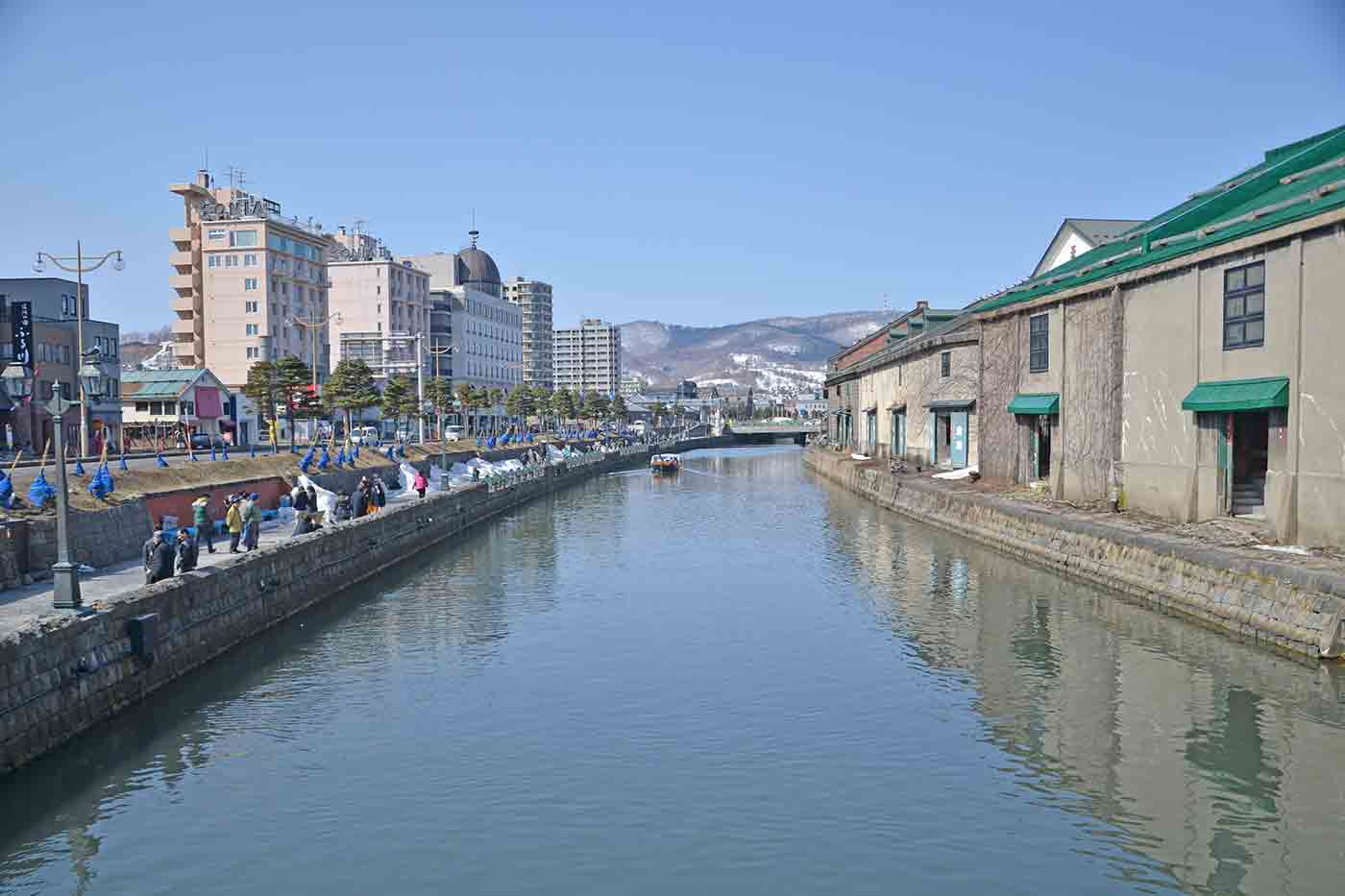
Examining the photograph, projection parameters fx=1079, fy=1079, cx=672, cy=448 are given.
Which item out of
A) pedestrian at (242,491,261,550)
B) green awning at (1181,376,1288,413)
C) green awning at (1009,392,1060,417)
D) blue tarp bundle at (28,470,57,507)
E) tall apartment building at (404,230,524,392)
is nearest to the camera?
green awning at (1181,376,1288,413)

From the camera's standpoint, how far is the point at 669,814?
15945mm

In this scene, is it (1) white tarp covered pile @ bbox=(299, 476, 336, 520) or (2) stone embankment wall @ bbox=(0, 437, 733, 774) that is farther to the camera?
(1) white tarp covered pile @ bbox=(299, 476, 336, 520)

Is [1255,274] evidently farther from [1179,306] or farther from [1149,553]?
[1149,553]

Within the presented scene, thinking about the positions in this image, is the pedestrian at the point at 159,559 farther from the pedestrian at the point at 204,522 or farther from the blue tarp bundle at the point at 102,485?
the blue tarp bundle at the point at 102,485

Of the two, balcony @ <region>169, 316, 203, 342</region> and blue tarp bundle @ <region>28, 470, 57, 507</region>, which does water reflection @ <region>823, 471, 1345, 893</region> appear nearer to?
blue tarp bundle @ <region>28, 470, 57, 507</region>

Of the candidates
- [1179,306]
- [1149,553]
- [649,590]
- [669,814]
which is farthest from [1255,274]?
[669,814]

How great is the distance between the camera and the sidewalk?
65.1 feet

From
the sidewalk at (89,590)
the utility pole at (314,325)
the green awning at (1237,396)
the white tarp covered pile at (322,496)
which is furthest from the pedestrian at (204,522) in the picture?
the green awning at (1237,396)

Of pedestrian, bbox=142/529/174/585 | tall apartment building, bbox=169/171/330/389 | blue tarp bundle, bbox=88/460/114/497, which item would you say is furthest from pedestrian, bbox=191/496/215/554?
tall apartment building, bbox=169/171/330/389

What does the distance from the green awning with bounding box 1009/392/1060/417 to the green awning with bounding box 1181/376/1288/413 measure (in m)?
10.5

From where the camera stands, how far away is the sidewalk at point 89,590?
781 inches

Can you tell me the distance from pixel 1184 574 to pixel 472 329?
482 ft

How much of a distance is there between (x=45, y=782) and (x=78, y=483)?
16237 millimetres

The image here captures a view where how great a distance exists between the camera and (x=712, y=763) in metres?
18.1
